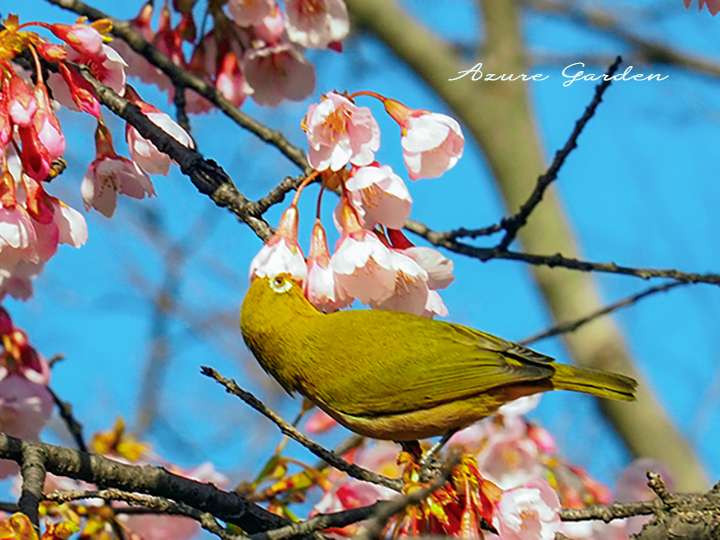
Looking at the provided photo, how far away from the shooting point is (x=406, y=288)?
6.12 feet

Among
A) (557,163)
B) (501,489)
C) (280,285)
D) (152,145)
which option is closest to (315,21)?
(557,163)

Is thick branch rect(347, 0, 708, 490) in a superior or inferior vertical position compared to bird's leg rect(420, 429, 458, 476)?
superior

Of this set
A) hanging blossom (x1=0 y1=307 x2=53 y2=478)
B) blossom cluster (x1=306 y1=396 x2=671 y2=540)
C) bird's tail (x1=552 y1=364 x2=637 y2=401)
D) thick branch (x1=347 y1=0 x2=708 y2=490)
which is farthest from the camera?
thick branch (x1=347 y1=0 x2=708 y2=490)

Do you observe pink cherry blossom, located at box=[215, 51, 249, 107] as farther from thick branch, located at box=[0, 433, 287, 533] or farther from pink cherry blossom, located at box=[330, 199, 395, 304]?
thick branch, located at box=[0, 433, 287, 533]

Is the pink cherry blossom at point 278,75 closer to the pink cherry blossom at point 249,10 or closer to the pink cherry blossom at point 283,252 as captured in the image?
the pink cherry blossom at point 249,10

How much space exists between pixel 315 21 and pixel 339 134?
95 centimetres

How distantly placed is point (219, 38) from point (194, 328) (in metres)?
6.32

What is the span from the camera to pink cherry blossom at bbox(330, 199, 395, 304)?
178 centimetres

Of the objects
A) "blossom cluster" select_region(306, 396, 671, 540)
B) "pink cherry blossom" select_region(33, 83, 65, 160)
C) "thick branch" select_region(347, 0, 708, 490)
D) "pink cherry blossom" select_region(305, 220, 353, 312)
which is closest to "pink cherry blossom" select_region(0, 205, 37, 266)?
"pink cherry blossom" select_region(33, 83, 65, 160)

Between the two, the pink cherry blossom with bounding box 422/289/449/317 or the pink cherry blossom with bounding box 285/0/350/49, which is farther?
the pink cherry blossom with bounding box 285/0/350/49

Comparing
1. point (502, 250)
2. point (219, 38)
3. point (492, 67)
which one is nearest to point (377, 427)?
point (502, 250)

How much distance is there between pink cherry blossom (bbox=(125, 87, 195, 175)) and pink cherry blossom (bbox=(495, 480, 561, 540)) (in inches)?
30.8

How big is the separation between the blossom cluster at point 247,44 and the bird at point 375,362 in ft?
2.96

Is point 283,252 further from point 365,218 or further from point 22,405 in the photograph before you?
point 22,405
